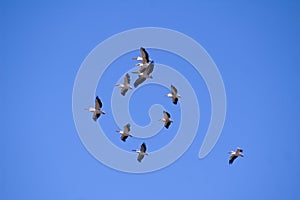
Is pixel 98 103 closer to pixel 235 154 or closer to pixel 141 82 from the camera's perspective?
pixel 141 82

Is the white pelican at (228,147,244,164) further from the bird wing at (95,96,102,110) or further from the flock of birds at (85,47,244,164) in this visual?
the bird wing at (95,96,102,110)

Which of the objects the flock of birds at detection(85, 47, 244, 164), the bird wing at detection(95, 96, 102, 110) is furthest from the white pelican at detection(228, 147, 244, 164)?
the bird wing at detection(95, 96, 102, 110)

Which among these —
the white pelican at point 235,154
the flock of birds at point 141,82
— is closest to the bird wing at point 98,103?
the flock of birds at point 141,82

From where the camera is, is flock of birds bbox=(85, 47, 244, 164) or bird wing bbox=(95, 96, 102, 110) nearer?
flock of birds bbox=(85, 47, 244, 164)

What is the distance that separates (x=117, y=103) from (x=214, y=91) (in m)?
1.68

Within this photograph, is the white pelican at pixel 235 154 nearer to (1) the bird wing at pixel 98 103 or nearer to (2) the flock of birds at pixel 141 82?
(2) the flock of birds at pixel 141 82

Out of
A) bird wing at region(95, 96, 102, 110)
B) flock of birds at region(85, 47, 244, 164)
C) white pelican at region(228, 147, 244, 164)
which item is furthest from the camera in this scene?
white pelican at region(228, 147, 244, 164)

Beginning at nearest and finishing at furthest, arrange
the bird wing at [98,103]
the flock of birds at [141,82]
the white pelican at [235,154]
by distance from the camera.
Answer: the flock of birds at [141,82] < the bird wing at [98,103] < the white pelican at [235,154]

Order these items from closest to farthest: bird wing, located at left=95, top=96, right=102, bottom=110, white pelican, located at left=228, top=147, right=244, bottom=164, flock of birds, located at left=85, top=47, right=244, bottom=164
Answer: flock of birds, located at left=85, top=47, right=244, bottom=164
bird wing, located at left=95, top=96, right=102, bottom=110
white pelican, located at left=228, top=147, right=244, bottom=164

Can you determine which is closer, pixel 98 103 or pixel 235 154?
pixel 98 103

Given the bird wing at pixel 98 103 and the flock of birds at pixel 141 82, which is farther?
the bird wing at pixel 98 103

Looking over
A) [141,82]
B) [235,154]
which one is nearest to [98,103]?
[141,82]

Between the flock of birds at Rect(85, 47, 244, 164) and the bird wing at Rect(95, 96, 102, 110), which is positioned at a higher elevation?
the flock of birds at Rect(85, 47, 244, 164)

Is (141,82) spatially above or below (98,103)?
above
